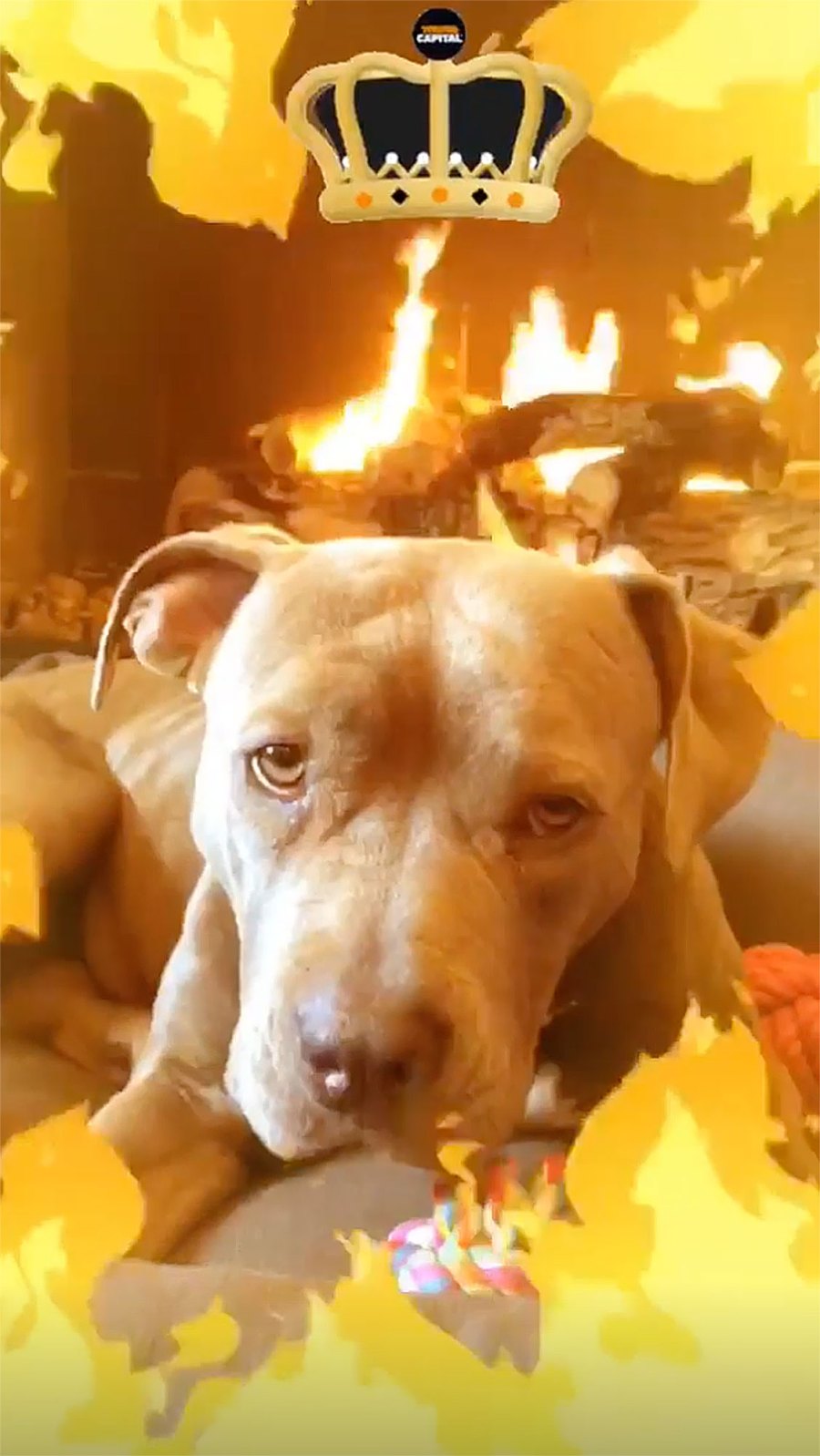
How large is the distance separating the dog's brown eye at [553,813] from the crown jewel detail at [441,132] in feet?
1.43

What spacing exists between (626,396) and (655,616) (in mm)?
176

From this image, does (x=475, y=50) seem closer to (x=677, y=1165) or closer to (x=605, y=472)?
(x=605, y=472)

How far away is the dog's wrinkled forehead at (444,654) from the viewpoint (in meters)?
0.94

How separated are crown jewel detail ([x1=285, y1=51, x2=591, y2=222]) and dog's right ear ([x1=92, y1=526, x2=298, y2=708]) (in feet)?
0.86

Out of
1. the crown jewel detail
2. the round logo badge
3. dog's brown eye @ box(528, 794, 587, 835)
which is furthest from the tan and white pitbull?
the round logo badge

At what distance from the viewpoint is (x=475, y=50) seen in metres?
1.05

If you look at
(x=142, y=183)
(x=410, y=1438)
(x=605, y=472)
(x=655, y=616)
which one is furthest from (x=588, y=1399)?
(x=142, y=183)

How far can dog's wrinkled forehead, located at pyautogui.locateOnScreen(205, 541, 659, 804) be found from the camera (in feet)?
3.10

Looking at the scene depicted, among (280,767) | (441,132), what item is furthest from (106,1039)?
(441,132)

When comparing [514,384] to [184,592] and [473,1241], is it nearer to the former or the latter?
[184,592]

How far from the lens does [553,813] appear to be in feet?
3.17

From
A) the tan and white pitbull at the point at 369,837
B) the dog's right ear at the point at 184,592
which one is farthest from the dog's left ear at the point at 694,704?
the dog's right ear at the point at 184,592

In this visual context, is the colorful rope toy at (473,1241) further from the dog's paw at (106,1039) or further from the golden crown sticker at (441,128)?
the golden crown sticker at (441,128)
